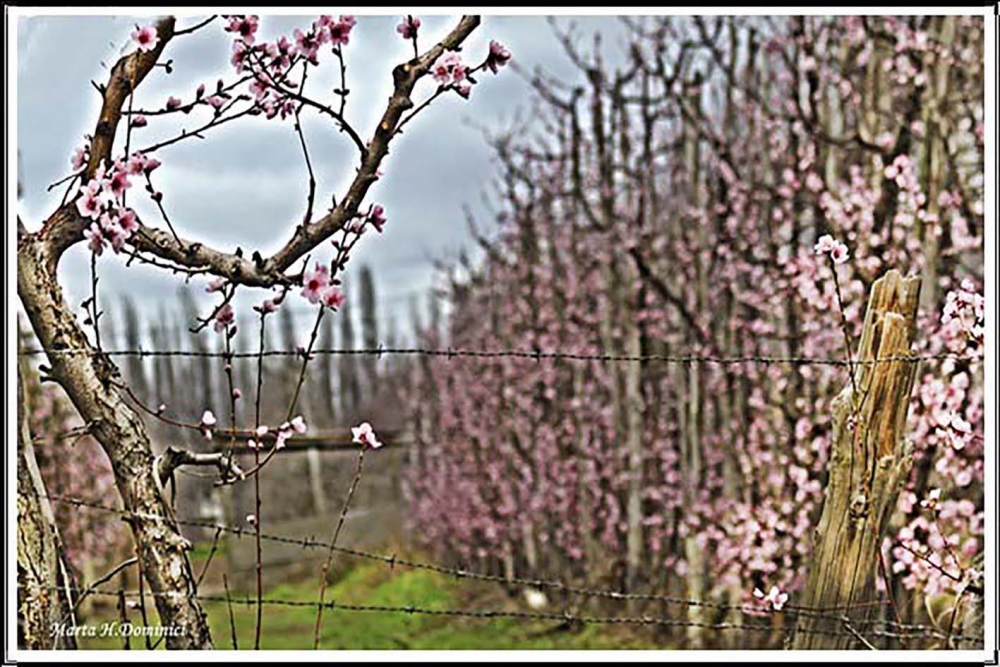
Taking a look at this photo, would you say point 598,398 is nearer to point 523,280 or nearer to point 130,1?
point 523,280

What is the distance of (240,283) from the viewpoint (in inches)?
89.6

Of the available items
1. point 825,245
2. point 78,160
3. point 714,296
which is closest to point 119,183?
point 78,160

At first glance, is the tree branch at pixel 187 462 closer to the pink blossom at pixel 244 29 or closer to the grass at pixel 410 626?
the pink blossom at pixel 244 29

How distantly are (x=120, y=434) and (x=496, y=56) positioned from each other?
100cm

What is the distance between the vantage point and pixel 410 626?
6.06 metres

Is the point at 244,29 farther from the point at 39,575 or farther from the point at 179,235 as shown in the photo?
the point at 39,575

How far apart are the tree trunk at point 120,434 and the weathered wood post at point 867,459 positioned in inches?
50.7

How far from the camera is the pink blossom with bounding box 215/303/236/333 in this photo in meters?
2.27

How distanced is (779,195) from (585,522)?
2.12 metres

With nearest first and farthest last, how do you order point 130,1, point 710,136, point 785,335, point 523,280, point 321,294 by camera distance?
point 321,294 → point 130,1 → point 785,335 → point 710,136 → point 523,280

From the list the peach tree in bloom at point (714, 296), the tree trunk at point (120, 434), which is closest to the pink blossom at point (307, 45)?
the tree trunk at point (120, 434)

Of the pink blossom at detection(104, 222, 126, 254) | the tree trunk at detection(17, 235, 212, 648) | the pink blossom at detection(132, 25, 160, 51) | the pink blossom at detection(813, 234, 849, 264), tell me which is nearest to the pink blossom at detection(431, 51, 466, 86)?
the pink blossom at detection(132, 25, 160, 51)

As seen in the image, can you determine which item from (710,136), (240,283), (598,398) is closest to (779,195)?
(710,136)

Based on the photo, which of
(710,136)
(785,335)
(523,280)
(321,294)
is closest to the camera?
(321,294)
